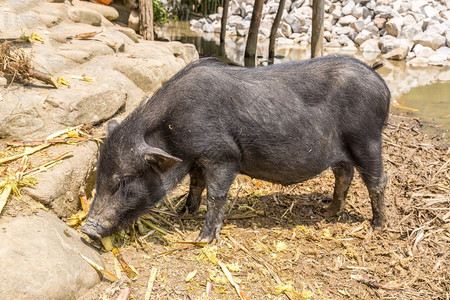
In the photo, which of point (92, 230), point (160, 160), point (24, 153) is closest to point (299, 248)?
point (160, 160)

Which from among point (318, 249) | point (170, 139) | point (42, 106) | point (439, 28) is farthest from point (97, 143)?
point (439, 28)

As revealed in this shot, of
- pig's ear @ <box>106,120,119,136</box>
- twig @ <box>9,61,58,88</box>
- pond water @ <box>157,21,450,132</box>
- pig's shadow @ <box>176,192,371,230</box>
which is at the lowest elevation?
pig's shadow @ <box>176,192,371,230</box>

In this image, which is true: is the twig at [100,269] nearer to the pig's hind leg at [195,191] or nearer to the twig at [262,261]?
the twig at [262,261]

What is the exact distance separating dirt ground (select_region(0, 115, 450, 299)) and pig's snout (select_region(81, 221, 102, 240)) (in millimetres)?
223

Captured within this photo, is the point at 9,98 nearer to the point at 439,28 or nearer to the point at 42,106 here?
the point at 42,106

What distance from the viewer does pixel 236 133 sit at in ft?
14.4

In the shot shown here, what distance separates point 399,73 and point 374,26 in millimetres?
6144

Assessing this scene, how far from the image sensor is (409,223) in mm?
5215

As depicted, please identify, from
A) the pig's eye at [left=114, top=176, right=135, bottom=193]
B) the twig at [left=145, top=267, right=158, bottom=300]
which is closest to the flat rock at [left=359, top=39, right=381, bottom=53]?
the pig's eye at [left=114, top=176, right=135, bottom=193]

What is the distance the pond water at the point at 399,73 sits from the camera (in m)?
9.45

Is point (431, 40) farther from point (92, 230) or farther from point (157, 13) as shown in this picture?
point (92, 230)

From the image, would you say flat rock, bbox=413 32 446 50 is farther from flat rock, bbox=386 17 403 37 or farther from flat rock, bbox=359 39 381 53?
flat rock, bbox=359 39 381 53

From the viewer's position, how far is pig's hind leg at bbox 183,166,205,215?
499 cm

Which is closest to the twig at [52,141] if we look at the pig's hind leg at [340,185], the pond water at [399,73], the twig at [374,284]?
the pond water at [399,73]
